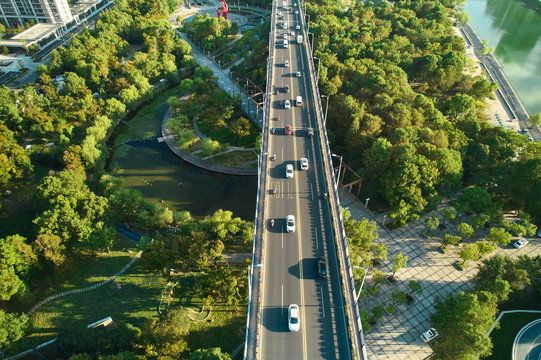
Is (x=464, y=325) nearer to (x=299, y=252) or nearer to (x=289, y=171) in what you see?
(x=299, y=252)

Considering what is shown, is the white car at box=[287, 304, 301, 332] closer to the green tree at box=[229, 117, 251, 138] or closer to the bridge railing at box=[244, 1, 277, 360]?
the bridge railing at box=[244, 1, 277, 360]

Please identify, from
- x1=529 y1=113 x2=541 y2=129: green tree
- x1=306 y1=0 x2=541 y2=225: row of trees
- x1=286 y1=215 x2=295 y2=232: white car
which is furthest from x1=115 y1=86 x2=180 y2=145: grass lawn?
x1=529 y1=113 x2=541 y2=129: green tree

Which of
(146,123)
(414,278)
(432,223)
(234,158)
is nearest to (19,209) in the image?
(146,123)

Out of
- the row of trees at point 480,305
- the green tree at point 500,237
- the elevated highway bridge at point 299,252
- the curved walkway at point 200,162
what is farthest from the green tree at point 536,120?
the curved walkway at point 200,162

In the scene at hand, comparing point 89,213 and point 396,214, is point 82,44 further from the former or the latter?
point 396,214

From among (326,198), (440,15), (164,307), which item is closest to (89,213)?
(164,307)

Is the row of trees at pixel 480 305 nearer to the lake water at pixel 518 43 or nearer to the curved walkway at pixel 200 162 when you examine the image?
the curved walkway at pixel 200 162
